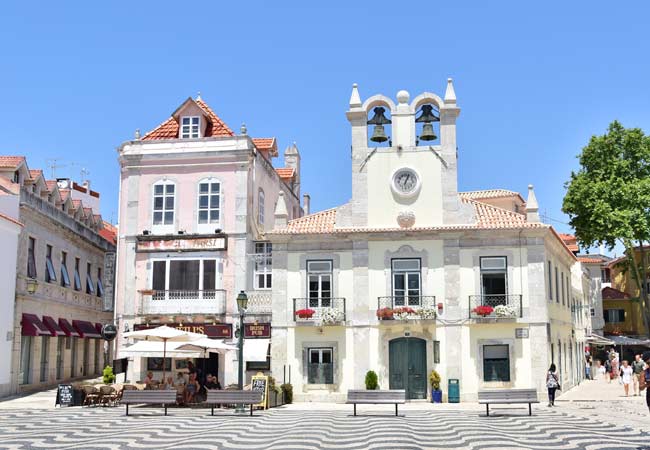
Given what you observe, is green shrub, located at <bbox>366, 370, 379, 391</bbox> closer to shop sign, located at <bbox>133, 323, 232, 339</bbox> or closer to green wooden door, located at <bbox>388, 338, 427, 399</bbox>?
green wooden door, located at <bbox>388, 338, 427, 399</bbox>

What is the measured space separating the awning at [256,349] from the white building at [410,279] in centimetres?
190

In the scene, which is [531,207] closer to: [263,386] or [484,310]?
[484,310]

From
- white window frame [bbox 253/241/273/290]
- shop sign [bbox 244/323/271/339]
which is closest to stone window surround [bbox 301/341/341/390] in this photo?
shop sign [bbox 244/323/271/339]

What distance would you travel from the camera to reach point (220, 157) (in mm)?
35188

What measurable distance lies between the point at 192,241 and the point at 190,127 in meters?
5.34

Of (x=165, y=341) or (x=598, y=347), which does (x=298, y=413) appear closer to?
(x=165, y=341)

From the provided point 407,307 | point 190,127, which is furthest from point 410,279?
point 190,127

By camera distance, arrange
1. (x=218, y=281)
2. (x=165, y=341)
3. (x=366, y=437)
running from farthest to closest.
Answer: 1. (x=218, y=281)
2. (x=165, y=341)
3. (x=366, y=437)

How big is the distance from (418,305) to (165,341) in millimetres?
9494

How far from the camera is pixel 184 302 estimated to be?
34.3 metres

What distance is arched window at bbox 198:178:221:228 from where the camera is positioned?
35.0 metres

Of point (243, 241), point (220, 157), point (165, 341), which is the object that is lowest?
point (165, 341)

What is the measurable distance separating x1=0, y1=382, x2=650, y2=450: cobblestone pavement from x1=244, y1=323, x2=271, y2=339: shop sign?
627 cm

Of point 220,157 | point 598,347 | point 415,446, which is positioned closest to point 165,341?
point 220,157
